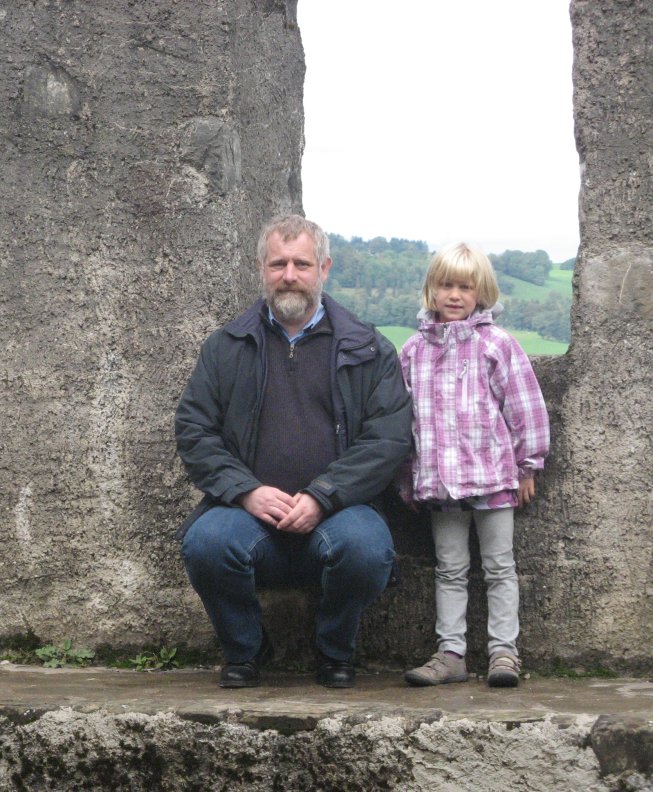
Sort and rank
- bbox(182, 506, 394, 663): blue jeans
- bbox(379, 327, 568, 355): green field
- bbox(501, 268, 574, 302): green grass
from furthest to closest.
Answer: bbox(501, 268, 574, 302): green grass, bbox(379, 327, 568, 355): green field, bbox(182, 506, 394, 663): blue jeans

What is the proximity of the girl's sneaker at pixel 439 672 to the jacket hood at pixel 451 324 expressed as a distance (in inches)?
38.2

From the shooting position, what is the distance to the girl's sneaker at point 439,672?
3.71 metres

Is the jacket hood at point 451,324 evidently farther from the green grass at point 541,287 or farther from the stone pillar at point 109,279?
the stone pillar at point 109,279

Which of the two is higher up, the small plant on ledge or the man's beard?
the man's beard

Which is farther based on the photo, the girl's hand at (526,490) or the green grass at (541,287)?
the green grass at (541,287)

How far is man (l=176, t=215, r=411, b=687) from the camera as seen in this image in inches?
140

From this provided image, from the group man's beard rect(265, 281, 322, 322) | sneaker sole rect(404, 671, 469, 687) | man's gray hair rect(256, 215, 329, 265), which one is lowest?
sneaker sole rect(404, 671, 469, 687)

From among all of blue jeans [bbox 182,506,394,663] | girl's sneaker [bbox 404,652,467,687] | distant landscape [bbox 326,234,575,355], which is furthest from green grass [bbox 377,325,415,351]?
girl's sneaker [bbox 404,652,467,687]

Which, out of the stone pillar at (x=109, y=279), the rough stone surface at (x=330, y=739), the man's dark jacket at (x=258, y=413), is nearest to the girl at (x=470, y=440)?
the man's dark jacket at (x=258, y=413)

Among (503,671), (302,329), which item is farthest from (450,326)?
(503,671)

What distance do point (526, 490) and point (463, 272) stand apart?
70cm

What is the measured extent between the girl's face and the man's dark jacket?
213mm

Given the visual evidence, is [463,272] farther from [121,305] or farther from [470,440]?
[121,305]

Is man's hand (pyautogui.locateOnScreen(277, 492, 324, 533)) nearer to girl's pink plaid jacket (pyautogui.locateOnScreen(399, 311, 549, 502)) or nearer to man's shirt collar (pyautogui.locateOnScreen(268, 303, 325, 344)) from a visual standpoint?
girl's pink plaid jacket (pyautogui.locateOnScreen(399, 311, 549, 502))
